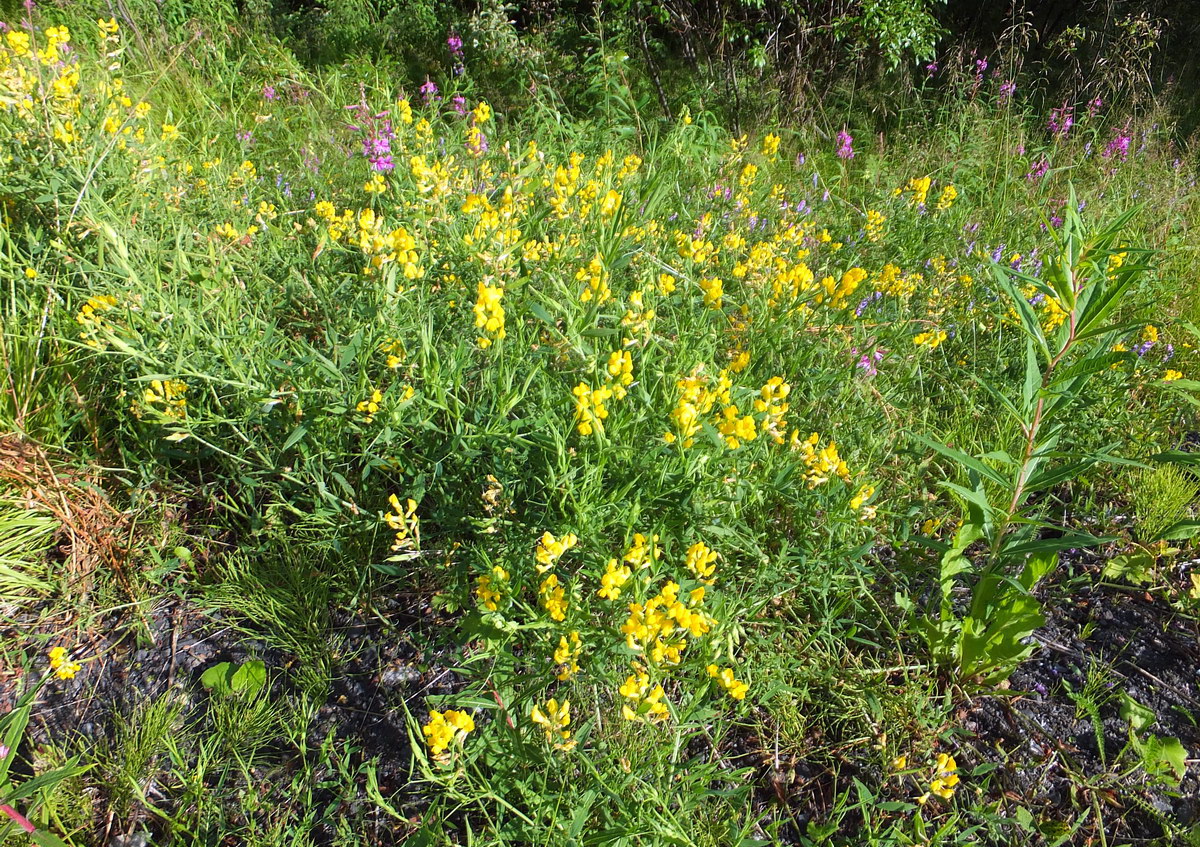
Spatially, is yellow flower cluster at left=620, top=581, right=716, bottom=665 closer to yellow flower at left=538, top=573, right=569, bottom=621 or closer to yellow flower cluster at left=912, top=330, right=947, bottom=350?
yellow flower at left=538, top=573, right=569, bottom=621

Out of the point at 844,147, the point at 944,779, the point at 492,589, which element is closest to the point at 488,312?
the point at 492,589

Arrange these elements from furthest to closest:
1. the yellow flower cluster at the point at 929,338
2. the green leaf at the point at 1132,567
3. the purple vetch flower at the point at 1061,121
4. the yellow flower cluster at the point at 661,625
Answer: the purple vetch flower at the point at 1061,121 → the yellow flower cluster at the point at 929,338 → the green leaf at the point at 1132,567 → the yellow flower cluster at the point at 661,625

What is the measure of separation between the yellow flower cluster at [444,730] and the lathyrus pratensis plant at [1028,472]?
116cm

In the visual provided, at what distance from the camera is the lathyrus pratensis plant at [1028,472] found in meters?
1.65

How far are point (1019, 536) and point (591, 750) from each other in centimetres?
119

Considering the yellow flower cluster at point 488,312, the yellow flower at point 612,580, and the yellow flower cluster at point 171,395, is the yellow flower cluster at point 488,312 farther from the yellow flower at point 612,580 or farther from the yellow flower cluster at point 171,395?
the yellow flower cluster at point 171,395

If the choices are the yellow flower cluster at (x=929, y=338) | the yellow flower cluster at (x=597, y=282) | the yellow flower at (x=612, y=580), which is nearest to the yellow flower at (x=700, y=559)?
the yellow flower at (x=612, y=580)


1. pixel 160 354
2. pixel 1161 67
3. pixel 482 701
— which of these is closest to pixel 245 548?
pixel 160 354

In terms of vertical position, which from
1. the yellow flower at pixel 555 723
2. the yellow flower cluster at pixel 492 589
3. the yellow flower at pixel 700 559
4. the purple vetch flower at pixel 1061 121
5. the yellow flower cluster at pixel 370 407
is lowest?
the yellow flower at pixel 555 723

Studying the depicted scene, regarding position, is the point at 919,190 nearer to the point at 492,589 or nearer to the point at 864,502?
the point at 864,502

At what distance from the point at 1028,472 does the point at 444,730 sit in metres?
1.49

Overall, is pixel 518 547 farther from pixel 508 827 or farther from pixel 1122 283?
pixel 1122 283

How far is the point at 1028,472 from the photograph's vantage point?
1840mm

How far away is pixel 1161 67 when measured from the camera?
592 cm
